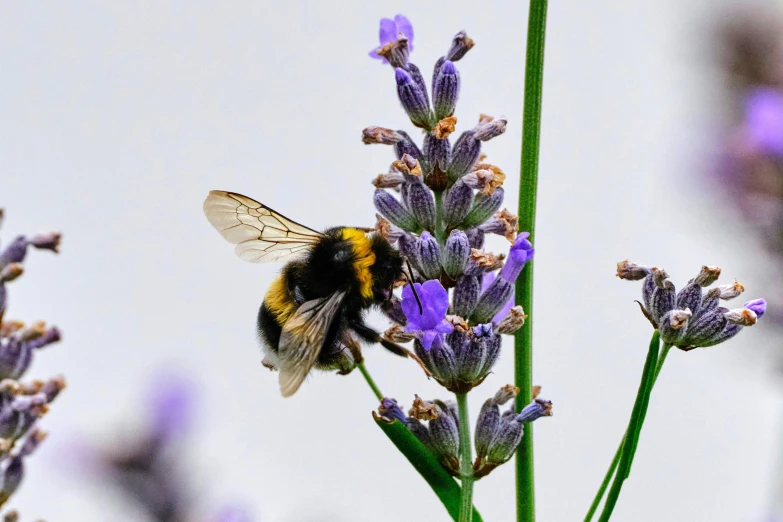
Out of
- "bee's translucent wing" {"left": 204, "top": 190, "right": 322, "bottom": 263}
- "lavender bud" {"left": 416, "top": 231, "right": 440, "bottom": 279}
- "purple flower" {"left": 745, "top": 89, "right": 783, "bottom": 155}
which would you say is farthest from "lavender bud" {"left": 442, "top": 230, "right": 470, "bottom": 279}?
"purple flower" {"left": 745, "top": 89, "right": 783, "bottom": 155}

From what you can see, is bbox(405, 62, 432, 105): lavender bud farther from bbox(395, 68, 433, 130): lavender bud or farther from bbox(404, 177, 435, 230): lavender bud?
bbox(404, 177, 435, 230): lavender bud

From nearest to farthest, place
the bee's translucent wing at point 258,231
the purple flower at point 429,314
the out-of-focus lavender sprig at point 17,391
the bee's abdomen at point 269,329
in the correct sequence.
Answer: the out-of-focus lavender sprig at point 17,391 < the purple flower at point 429,314 < the bee's abdomen at point 269,329 < the bee's translucent wing at point 258,231

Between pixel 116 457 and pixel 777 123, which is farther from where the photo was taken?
pixel 777 123

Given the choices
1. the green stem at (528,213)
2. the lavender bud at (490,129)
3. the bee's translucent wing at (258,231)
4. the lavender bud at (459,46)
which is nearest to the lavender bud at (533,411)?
the green stem at (528,213)

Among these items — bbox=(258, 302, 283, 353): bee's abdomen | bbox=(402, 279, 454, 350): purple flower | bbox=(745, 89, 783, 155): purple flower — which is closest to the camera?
bbox=(402, 279, 454, 350): purple flower

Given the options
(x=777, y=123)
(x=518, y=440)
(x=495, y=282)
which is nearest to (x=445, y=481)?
(x=518, y=440)

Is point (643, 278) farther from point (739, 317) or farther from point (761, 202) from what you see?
point (761, 202)

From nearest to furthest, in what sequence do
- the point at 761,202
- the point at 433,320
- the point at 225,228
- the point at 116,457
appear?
1. the point at 433,320
2. the point at 116,457
3. the point at 225,228
4. the point at 761,202

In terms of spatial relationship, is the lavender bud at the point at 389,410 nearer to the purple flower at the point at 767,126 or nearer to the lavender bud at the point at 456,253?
the lavender bud at the point at 456,253
